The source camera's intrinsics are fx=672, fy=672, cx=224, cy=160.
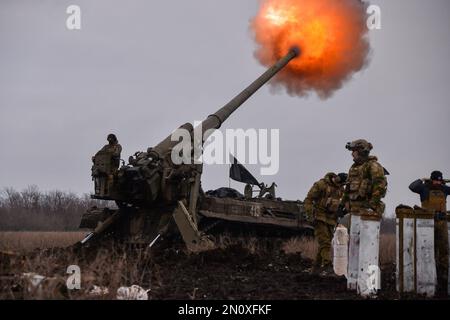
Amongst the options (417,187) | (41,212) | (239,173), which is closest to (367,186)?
(417,187)

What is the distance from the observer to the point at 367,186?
9867 millimetres

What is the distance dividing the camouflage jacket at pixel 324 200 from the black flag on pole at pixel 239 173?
7.23m

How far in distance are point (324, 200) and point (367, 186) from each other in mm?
1816

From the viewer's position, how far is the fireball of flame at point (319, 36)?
16.2 meters

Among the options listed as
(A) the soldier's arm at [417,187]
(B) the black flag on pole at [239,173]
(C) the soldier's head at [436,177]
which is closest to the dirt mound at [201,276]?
(A) the soldier's arm at [417,187]

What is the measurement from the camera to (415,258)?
838 cm

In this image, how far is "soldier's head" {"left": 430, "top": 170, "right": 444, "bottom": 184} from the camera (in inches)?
426

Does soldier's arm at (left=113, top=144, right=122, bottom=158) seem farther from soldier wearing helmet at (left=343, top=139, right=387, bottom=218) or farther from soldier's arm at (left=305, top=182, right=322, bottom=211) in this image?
soldier wearing helmet at (left=343, top=139, right=387, bottom=218)

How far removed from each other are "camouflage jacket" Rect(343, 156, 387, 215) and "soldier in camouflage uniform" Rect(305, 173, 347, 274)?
1.08 meters

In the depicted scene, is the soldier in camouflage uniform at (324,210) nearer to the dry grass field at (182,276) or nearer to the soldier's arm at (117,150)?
the dry grass field at (182,276)

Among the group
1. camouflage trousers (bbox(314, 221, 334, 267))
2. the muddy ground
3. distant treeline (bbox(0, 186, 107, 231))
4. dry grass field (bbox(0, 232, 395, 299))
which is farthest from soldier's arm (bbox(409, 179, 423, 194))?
distant treeline (bbox(0, 186, 107, 231))
